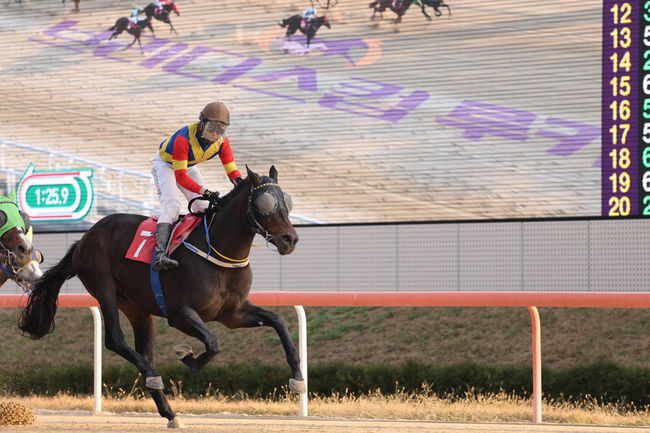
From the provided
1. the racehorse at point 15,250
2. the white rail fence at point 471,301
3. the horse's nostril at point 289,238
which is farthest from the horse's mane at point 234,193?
the racehorse at point 15,250

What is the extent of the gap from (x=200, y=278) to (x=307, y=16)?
525 inches

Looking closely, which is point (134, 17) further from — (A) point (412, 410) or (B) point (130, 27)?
(A) point (412, 410)

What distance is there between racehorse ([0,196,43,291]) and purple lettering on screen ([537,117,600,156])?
11557 mm

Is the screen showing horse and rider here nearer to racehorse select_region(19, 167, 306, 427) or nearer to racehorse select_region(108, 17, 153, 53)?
racehorse select_region(108, 17, 153, 53)

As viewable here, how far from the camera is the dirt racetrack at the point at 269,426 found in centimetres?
680

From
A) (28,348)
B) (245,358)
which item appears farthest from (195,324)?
(28,348)

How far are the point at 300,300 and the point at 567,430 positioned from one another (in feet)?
7.10

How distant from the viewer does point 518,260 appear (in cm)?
1764

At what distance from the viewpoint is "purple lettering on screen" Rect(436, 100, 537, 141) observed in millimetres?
18047

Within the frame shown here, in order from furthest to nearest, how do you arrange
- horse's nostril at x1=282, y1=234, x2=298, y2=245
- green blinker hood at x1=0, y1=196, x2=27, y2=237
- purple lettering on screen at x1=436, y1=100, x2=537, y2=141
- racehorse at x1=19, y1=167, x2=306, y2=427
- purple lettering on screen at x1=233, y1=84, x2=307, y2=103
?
purple lettering on screen at x1=233, y1=84, x2=307, y2=103 → purple lettering on screen at x1=436, y1=100, x2=537, y2=141 → green blinker hood at x1=0, y1=196, x2=27, y2=237 → racehorse at x1=19, y1=167, x2=306, y2=427 → horse's nostril at x1=282, y1=234, x2=298, y2=245

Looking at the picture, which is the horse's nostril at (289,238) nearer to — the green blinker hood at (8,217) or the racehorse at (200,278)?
the racehorse at (200,278)

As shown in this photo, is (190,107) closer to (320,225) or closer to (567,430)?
(320,225)

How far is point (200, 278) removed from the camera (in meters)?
6.64

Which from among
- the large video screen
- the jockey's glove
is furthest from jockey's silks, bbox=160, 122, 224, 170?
the large video screen
